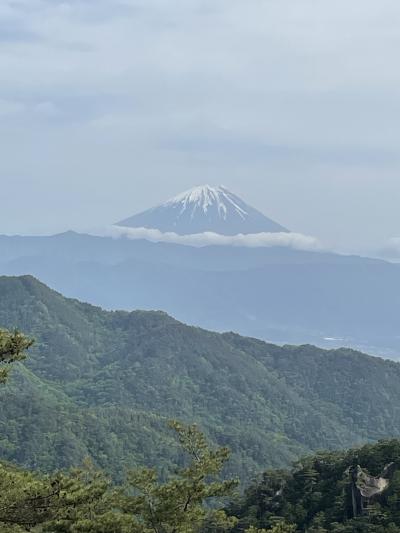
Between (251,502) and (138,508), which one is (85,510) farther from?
(251,502)

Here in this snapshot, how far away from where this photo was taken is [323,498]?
181 ft

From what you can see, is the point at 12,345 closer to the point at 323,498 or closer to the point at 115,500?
the point at 115,500

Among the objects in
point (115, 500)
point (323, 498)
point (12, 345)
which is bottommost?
point (323, 498)

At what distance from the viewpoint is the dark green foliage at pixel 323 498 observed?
47.2 m

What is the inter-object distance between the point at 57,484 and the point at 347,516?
40505 mm

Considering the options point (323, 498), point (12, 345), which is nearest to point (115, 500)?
point (12, 345)

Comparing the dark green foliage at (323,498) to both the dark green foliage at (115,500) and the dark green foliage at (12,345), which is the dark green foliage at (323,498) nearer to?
the dark green foliage at (115,500)

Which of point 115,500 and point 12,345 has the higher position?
point 12,345

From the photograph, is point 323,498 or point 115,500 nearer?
point 115,500

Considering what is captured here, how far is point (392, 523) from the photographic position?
143 feet

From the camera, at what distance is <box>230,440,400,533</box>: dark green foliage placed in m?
47.2

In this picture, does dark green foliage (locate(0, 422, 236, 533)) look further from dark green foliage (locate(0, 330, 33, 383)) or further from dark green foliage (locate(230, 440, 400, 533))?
dark green foliage (locate(230, 440, 400, 533))

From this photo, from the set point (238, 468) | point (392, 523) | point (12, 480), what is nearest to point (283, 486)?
point (392, 523)

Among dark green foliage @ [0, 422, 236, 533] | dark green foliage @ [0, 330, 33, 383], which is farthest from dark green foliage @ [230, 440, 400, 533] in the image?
dark green foliage @ [0, 330, 33, 383]
